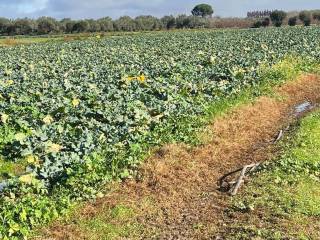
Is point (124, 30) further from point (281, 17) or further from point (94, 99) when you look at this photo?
point (94, 99)

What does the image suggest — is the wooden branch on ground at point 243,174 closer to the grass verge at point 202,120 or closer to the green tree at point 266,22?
the grass verge at point 202,120

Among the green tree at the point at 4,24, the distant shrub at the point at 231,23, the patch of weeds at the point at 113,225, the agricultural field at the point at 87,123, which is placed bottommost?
the patch of weeds at the point at 113,225

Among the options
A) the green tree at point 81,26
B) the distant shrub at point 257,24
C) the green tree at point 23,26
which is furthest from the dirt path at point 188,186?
the distant shrub at point 257,24

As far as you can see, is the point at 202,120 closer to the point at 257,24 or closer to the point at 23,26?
the point at 23,26

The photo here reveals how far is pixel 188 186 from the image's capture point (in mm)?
9664

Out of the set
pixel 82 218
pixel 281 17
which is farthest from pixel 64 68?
pixel 281 17

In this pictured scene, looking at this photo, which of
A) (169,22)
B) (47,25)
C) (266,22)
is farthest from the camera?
(266,22)

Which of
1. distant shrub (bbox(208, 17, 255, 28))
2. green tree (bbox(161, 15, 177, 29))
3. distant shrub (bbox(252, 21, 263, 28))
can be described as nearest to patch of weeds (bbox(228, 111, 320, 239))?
green tree (bbox(161, 15, 177, 29))

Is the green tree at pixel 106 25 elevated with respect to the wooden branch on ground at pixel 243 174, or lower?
elevated

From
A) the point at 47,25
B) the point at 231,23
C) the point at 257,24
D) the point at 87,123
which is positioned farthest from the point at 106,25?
the point at 87,123

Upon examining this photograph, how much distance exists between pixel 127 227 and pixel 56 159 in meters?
2.37

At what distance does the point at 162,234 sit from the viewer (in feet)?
25.9

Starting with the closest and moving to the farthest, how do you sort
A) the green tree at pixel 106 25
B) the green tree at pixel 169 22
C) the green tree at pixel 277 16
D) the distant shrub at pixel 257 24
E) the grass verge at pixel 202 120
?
1. the grass verge at pixel 202 120
2. the green tree at pixel 106 25
3. the green tree at pixel 169 22
4. the distant shrub at pixel 257 24
5. the green tree at pixel 277 16

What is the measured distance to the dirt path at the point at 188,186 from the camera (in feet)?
26.2
